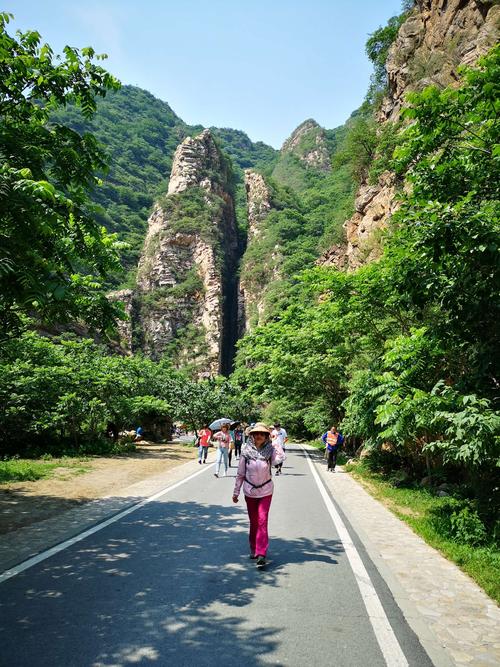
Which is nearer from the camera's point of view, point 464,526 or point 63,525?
point 464,526

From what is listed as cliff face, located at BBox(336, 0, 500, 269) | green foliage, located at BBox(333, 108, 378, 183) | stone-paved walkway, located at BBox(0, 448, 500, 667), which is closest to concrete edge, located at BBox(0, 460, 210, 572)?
stone-paved walkway, located at BBox(0, 448, 500, 667)

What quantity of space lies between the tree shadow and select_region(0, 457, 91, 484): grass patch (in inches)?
291

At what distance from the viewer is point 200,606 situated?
4160mm

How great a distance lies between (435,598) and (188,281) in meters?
67.2

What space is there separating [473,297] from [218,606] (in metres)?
5.23

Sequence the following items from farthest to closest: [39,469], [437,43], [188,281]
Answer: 1. [188,281]
2. [437,43]
3. [39,469]

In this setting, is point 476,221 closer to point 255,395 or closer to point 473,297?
point 473,297

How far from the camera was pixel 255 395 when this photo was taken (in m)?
28.3

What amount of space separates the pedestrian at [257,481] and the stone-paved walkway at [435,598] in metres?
1.56

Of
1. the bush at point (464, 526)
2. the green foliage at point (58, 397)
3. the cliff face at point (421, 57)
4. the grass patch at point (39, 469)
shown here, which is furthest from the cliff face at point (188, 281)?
the bush at point (464, 526)

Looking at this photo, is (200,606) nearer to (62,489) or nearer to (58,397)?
(62,489)

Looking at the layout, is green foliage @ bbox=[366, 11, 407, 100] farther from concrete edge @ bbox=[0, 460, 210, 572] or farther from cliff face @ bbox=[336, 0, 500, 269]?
concrete edge @ bbox=[0, 460, 210, 572]

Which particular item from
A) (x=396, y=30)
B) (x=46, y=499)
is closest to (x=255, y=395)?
(x=46, y=499)

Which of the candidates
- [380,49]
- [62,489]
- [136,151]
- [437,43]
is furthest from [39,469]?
[136,151]
